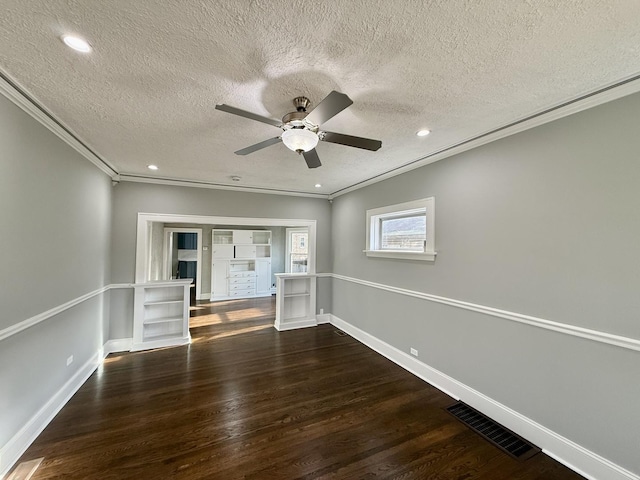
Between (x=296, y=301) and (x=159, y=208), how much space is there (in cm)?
289

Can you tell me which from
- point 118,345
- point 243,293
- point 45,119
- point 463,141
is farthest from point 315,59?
point 243,293

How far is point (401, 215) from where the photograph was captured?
11.9ft

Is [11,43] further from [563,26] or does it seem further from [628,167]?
[628,167]

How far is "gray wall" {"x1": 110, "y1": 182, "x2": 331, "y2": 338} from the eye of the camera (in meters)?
3.79

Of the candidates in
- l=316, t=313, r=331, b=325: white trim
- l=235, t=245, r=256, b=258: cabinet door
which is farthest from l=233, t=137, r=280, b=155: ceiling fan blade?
l=235, t=245, r=256, b=258: cabinet door

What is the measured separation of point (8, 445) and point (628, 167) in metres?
4.50

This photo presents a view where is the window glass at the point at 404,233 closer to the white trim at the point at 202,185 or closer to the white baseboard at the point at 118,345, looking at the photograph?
the white trim at the point at 202,185

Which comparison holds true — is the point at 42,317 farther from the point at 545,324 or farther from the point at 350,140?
the point at 545,324

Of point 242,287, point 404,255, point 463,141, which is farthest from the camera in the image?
point 242,287

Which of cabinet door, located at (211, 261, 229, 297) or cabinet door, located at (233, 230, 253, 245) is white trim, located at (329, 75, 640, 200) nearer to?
cabinet door, located at (233, 230, 253, 245)

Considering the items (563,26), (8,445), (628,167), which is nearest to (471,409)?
(628,167)

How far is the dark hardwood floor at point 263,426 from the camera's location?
1.79m

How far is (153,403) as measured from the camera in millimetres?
2535

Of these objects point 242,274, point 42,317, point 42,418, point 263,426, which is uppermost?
point 42,317
